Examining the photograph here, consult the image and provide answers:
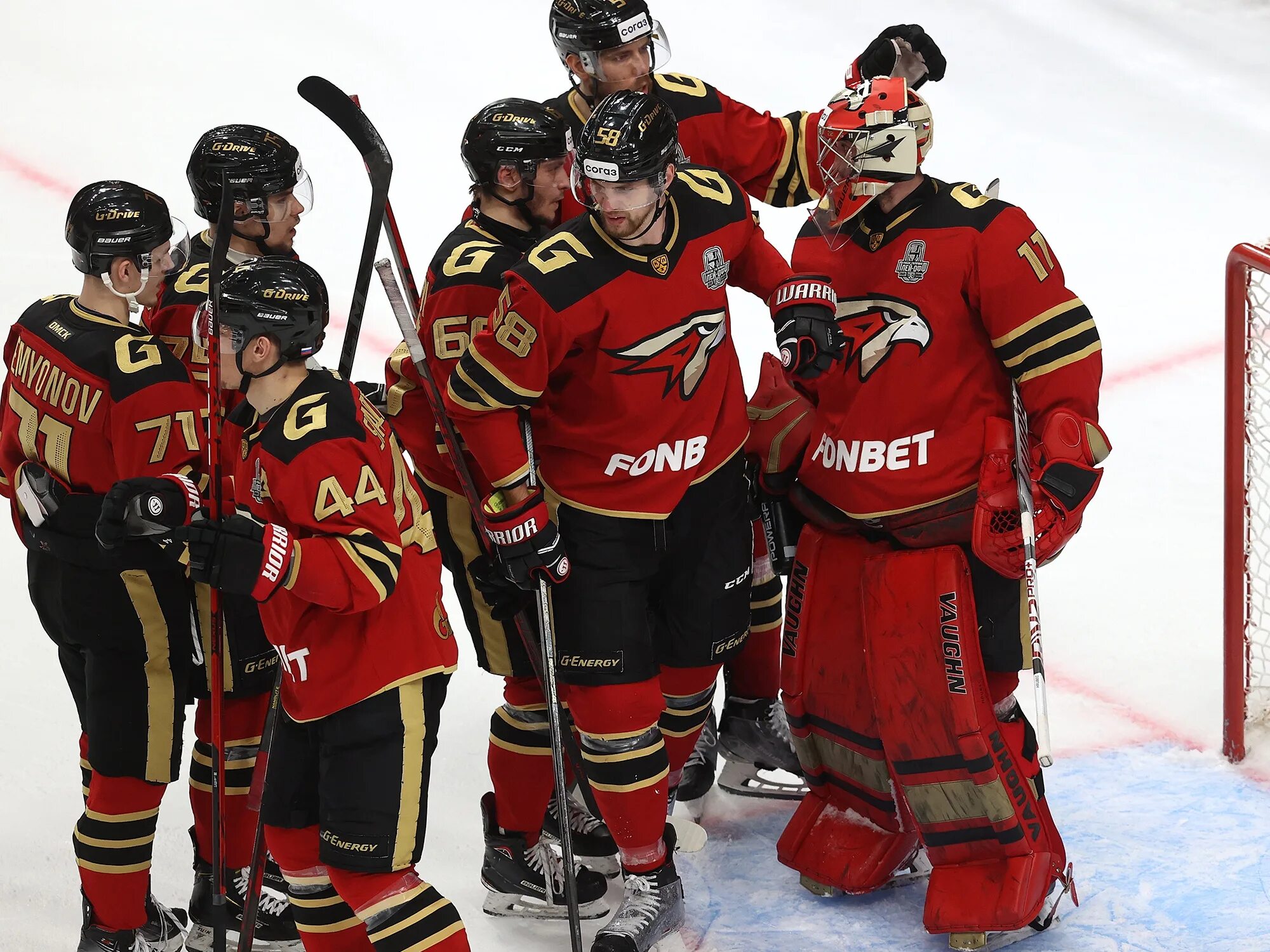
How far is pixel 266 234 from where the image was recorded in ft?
10.5

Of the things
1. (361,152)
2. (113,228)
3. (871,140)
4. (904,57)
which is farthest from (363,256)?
(904,57)

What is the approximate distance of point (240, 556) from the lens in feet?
8.05

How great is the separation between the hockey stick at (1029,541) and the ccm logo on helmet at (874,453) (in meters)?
0.18

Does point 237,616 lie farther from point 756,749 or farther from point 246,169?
point 756,749

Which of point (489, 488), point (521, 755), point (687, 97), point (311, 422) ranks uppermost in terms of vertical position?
point (687, 97)

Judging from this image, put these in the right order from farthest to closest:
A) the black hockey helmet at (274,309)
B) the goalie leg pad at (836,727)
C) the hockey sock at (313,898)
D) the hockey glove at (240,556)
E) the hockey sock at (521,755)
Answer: the hockey sock at (521,755)
the goalie leg pad at (836,727)
the hockey sock at (313,898)
the black hockey helmet at (274,309)
the hockey glove at (240,556)

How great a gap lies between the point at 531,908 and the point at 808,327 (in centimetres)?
144

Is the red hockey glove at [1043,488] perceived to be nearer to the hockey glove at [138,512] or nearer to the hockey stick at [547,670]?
the hockey stick at [547,670]

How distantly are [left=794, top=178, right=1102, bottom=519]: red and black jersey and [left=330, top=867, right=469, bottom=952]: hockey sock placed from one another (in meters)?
1.17

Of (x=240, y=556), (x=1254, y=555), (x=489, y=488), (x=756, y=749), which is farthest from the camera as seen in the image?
(x=1254, y=555)

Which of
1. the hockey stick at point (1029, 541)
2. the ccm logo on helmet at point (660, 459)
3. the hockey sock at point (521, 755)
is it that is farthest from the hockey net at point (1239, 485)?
the hockey sock at point (521, 755)

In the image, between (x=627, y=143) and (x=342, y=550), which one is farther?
(x=627, y=143)

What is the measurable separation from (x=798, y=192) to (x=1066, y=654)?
1.50 m

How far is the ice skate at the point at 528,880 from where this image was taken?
3.44 metres
